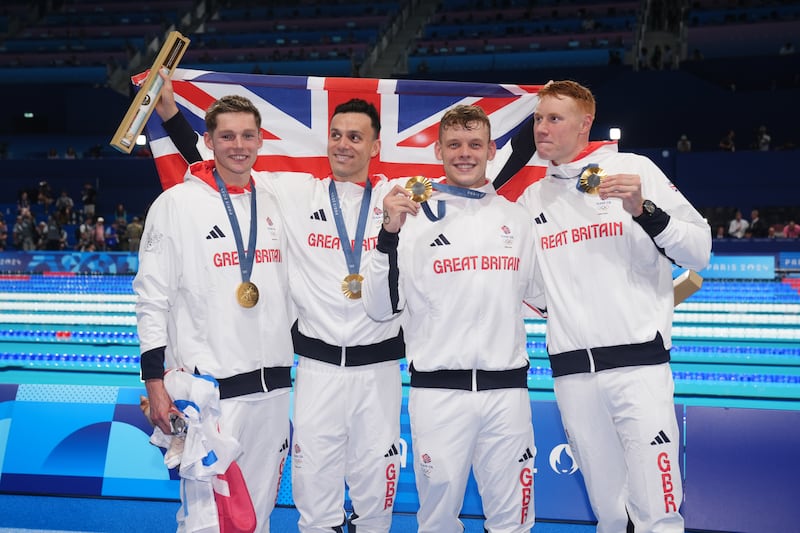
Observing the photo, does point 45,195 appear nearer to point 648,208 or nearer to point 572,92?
point 572,92

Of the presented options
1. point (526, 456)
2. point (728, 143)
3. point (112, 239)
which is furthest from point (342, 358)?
point (728, 143)

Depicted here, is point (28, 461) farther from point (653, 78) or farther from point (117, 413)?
point (653, 78)

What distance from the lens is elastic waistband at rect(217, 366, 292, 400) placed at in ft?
10.0

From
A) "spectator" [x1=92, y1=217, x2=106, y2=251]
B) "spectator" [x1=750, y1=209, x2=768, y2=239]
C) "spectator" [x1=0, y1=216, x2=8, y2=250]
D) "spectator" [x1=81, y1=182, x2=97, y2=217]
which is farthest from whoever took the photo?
"spectator" [x1=81, y1=182, x2=97, y2=217]

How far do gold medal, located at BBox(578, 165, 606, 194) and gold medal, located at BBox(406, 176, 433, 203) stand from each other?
576 mm

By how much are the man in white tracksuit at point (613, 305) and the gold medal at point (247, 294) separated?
1.18 meters

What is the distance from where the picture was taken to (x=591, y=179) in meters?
2.81

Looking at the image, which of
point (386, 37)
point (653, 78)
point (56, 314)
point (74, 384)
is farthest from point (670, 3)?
point (74, 384)

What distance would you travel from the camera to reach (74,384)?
14.9 feet

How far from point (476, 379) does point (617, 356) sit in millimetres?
552

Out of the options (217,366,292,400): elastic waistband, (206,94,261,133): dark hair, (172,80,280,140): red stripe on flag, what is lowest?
(217,366,292,400): elastic waistband

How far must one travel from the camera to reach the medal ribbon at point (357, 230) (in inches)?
125

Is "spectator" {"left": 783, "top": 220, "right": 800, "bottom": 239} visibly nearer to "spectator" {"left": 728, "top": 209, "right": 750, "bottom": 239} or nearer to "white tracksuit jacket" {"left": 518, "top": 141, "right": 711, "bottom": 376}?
"spectator" {"left": 728, "top": 209, "right": 750, "bottom": 239}

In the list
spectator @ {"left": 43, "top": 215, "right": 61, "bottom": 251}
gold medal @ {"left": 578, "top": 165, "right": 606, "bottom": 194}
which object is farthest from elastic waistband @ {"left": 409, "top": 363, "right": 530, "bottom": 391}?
Answer: spectator @ {"left": 43, "top": 215, "right": 61, "bottom": 251}
